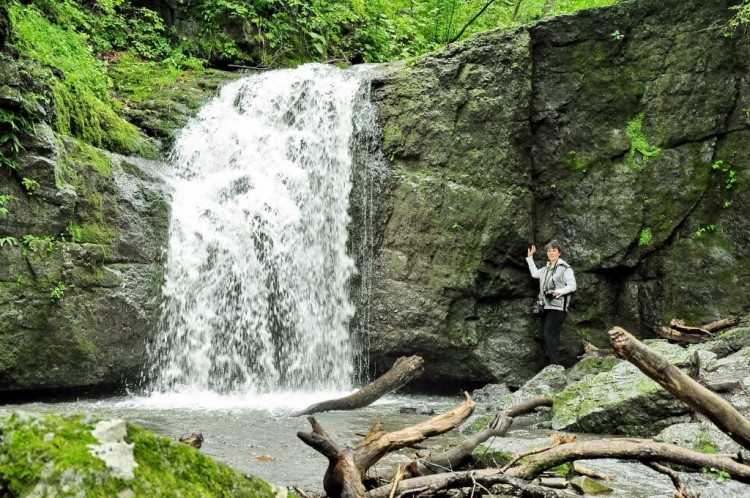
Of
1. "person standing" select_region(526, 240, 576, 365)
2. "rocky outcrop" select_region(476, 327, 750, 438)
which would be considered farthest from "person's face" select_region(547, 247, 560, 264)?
"rocky outcrop" select_region(476, 327, 750, 438)

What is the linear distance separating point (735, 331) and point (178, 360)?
805 centimetres

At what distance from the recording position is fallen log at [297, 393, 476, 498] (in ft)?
9.70

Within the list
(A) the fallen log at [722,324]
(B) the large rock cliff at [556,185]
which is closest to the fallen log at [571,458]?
(B) the large rock cliff at [556,185]

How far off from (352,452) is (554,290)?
6.79m

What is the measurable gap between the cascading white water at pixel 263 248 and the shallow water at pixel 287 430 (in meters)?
0.60

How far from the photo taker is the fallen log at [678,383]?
9.36 ft

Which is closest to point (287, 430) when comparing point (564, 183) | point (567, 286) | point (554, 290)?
point (554, 290)

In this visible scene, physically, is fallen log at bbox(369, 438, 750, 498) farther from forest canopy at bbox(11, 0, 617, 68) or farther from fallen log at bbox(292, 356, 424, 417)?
forest canopy at bbox(11, 0, 617, 68)

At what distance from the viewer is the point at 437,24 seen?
16.9m

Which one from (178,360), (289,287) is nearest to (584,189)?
(289,287)

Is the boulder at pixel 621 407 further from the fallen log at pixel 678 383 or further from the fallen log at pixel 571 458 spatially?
the fallen log at pixel 678 383

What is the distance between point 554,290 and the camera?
9.34 m

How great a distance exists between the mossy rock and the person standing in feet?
25.6

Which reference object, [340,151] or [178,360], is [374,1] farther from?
[178,360]
